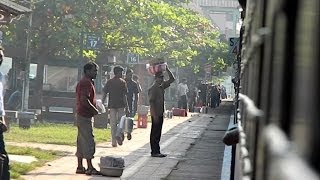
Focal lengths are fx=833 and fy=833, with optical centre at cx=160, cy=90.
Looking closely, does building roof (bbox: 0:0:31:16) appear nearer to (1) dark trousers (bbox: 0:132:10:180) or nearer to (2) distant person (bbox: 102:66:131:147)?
(1) dark trousers (bbox: 0:132:10:180)

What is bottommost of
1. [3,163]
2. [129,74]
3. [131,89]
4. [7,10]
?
[3,163]

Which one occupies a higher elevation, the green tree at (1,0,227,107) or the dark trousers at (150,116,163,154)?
the green tree at (1,0,227,107)

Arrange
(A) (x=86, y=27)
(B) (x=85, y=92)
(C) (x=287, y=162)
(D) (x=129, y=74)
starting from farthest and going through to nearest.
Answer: (A) (x=86, y=27) < (D) (x=129, y=74) < (B) (x=85, y=92) < (C) (x=287, y=162)

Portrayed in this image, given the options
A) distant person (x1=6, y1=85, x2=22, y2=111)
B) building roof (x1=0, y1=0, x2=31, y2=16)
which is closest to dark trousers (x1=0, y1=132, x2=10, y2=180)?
building roof (x1=0, y1=0, x2=31, y2=16)

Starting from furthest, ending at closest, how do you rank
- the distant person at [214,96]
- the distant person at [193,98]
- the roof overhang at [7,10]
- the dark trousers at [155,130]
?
1. the distant person at [214,96]
2. the distant person at [193,98]
3. the dark trousers at [155,130]
4. the roof overhang at [7,10]

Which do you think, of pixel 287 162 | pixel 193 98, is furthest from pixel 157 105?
pixel 193 98

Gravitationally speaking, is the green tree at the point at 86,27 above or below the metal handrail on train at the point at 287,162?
above

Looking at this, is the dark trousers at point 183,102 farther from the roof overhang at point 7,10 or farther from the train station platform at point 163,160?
the roof overhang at point 7,10

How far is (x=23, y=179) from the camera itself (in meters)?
10.7

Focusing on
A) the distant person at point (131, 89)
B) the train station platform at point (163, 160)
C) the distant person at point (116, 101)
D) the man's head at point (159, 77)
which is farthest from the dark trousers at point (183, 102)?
the man's head at point (159, 77)

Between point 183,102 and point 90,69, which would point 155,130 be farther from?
point 183,102

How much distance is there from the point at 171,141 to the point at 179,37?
24.9 metres

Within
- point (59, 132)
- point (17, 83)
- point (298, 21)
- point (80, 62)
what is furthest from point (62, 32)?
point (298, 21)

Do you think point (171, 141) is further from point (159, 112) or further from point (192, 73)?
point (192, 73)
